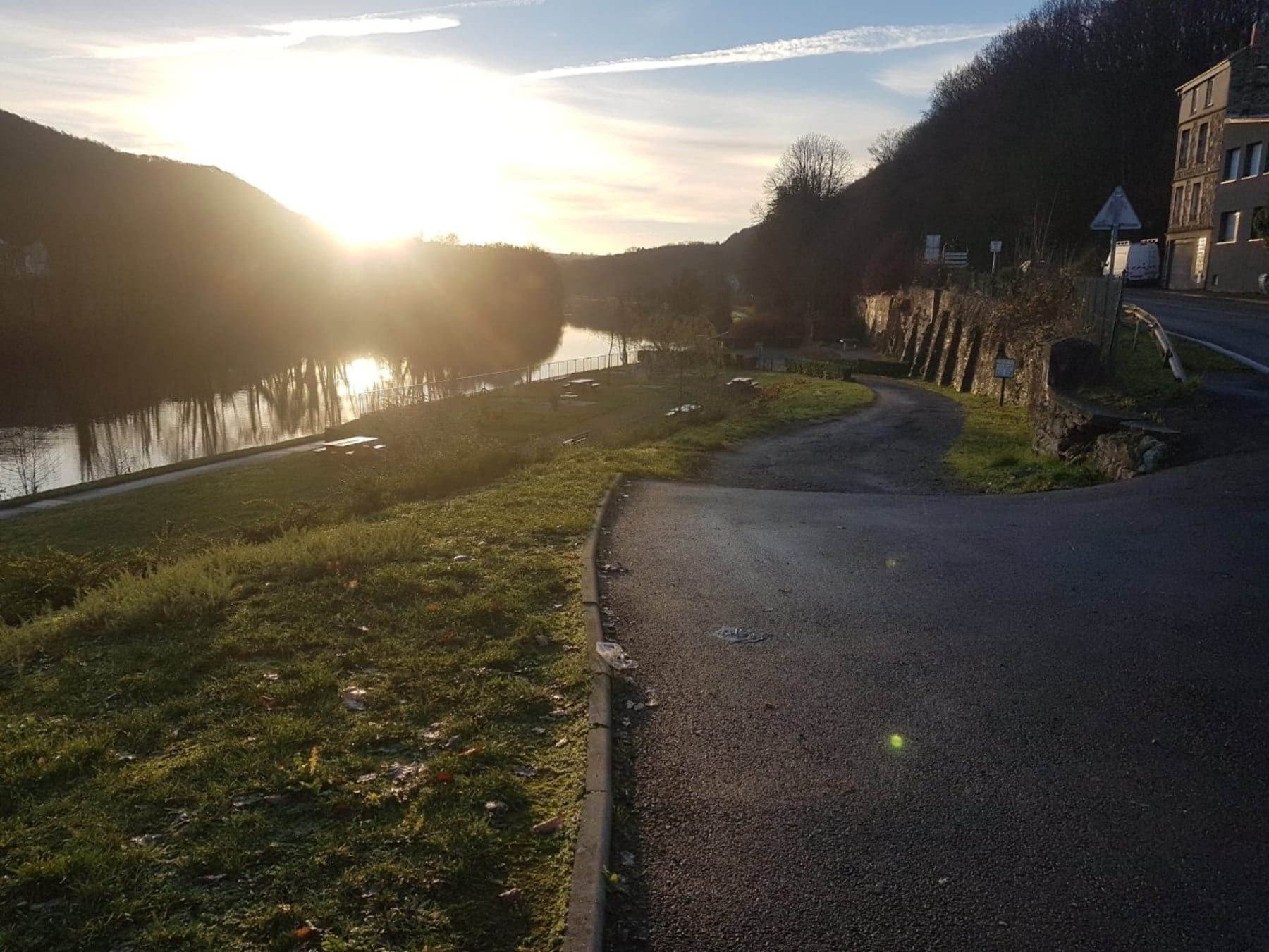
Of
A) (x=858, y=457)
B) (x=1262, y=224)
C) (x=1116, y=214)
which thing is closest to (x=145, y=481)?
(x=858, y=457)

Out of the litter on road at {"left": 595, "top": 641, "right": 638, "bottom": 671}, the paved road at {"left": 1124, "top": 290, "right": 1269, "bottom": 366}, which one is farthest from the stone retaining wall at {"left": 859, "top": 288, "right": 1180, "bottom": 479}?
the litter on road at {"left": 595, "top": 641, "right": 638, "bottom": 671}

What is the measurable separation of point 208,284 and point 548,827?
14595 cm

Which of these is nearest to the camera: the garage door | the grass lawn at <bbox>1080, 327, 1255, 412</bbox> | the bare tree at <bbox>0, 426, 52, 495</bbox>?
the grass lawn at <bbox>1080, 327, 1255, 412</bbox>

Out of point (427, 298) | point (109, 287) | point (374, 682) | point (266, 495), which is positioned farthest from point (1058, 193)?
point (109, 287)

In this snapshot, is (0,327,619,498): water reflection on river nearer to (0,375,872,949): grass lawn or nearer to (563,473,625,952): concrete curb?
(0,375,872,949): grass lawn

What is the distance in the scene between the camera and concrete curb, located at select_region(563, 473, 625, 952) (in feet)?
10.9

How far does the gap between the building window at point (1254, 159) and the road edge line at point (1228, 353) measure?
22.3 m

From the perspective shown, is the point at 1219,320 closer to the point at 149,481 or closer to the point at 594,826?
the point at 594,826

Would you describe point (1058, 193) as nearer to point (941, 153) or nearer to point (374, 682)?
point (941, 153)

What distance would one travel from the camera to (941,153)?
301ft

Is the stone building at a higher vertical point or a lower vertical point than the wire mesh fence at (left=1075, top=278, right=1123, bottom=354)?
higher

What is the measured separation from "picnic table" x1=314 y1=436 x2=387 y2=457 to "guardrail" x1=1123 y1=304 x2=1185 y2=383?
67.4 feet

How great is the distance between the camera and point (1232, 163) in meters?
38.8

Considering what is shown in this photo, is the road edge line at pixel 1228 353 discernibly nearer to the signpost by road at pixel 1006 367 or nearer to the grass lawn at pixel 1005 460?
the grass lawn at pixel 1005 460
